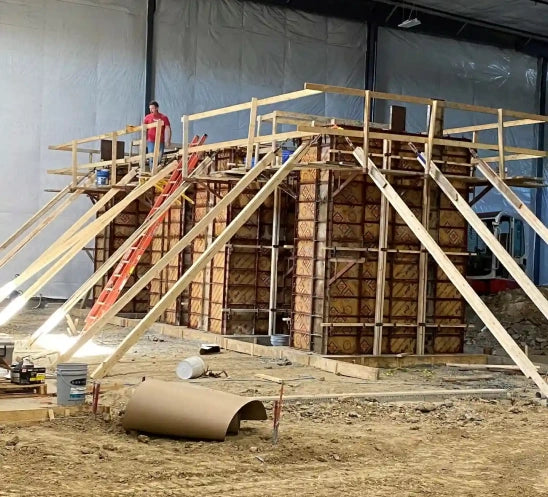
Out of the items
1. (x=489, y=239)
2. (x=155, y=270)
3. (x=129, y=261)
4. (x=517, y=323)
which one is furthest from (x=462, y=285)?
(x=517, y=323)

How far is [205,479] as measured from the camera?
7.37 metres

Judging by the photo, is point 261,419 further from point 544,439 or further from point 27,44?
point 27,44

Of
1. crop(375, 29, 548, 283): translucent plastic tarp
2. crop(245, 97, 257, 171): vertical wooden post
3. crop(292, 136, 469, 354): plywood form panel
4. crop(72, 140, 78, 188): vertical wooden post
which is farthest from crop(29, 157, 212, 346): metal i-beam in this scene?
crop(375, 29, 548, 283): translucent plastic tarp

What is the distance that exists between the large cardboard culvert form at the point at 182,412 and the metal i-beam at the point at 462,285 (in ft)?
15.5

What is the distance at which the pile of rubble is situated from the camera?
70.4 ft

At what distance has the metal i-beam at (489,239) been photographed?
12.6 m

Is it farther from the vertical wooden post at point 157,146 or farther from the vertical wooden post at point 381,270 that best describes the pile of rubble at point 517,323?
the vertical wooden post at point 157,146

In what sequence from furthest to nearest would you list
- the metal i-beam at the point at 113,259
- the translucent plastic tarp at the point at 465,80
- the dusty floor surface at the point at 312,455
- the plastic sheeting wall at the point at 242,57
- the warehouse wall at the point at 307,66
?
the translucent plastic tarp at the point at 465,80, the warehouse wall at the point at 307,66, the plastic sheeting wall at the point at 242,57, the metal i-beam at the point at 113,259, the dusty floor surface at the point at 312,455

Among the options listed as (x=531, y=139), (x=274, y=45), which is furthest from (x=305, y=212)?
(x=531, y=139)

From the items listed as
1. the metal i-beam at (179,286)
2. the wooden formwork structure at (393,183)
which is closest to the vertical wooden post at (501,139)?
the wooden formwork structure at (393,183)

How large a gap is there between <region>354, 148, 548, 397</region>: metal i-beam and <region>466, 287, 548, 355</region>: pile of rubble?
25.9ft

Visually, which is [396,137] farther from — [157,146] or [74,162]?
[74,162]

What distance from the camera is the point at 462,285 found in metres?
12.7

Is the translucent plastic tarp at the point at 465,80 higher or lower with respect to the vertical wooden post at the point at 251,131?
higher
